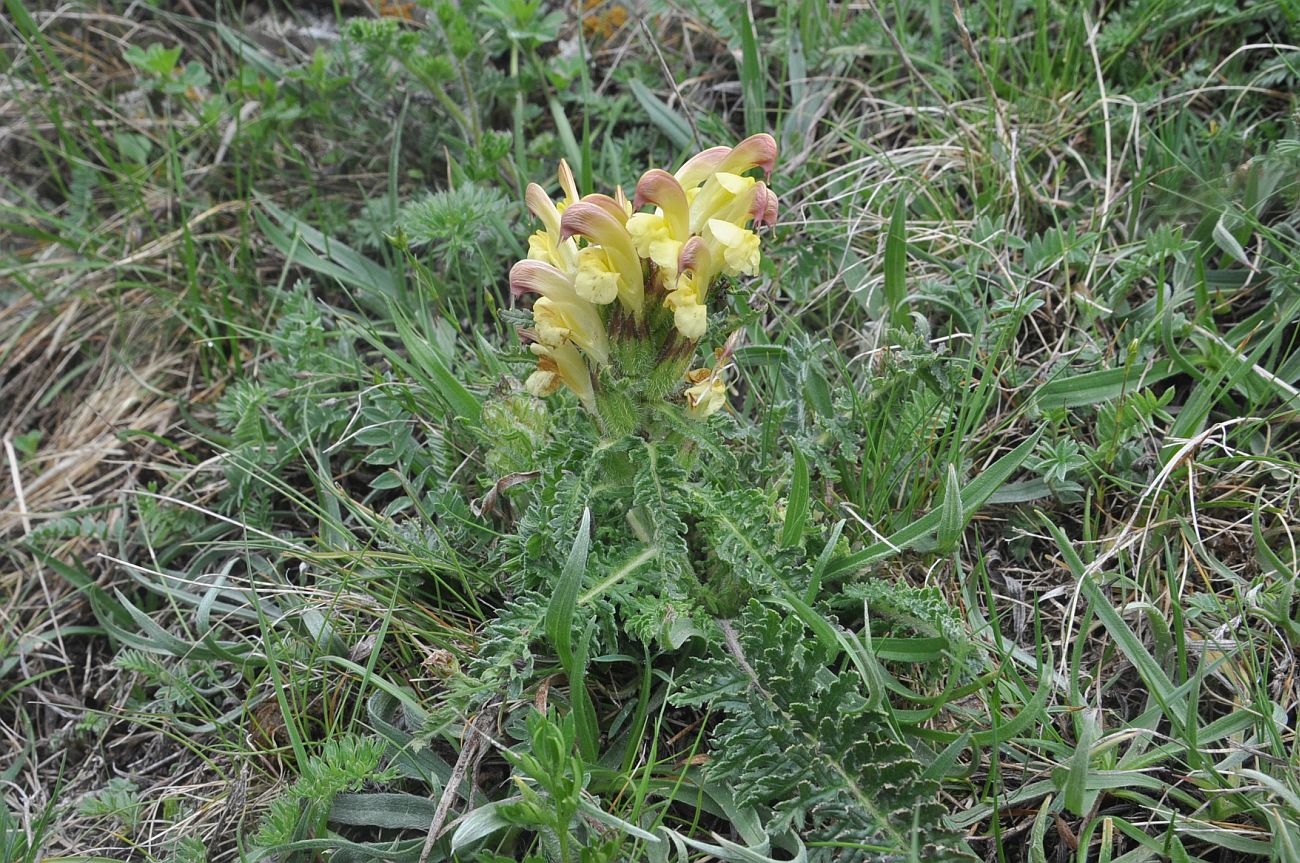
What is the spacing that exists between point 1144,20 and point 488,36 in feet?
7.51

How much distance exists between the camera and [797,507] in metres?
2.17

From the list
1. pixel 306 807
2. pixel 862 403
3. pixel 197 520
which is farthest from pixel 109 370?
pixel 862 403

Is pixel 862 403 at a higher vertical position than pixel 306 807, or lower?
higher

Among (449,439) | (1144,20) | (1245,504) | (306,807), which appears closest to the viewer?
(306,807)

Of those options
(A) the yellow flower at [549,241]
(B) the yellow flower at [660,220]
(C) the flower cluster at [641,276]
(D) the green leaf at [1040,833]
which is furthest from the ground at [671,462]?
(A) the yellow flower at [549,241]

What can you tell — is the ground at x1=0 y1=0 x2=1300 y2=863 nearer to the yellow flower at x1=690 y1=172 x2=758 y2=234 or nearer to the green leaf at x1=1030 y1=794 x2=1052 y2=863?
the green leaf at x1=1030 y1=794 x2=1052 y2=863

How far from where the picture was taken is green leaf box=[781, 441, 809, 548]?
2.17m

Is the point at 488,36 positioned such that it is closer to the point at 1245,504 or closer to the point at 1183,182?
the point at 1183,182

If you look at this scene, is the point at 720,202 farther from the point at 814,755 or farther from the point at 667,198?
the point at 814,755

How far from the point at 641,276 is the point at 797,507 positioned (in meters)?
0.62

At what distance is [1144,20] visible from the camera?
3.10m

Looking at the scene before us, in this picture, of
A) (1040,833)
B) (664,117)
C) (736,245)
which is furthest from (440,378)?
(1040,833)

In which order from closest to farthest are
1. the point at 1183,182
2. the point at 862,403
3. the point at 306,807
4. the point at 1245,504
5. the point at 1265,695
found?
the point at 1265,695
the point at 306,807
the point at 1245,504
the point at 862,403
the point at 1183,182

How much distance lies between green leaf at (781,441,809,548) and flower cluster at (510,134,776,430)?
0.24 m
